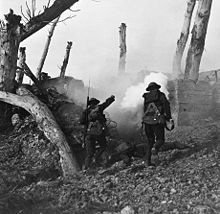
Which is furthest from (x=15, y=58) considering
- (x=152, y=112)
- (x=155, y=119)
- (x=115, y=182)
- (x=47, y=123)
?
(x=115, y=182)

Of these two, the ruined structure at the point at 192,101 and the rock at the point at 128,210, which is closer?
the rock at the point at 128,210

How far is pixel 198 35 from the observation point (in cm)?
1154

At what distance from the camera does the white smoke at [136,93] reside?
1112 cm

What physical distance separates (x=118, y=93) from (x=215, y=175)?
23.1 ft

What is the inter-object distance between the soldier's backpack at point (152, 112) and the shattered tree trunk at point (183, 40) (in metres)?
7.21

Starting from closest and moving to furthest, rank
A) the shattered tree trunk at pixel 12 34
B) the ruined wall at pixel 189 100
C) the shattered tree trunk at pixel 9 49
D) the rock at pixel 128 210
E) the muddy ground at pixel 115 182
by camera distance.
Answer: the rock at pixel 128 210 → the muddy ground at pixel 115 182 → the shattered tree trunk at pixel 12 34 → the shattered tree trunk at pixel 9 49 → the ruined wall at pixel 189 100

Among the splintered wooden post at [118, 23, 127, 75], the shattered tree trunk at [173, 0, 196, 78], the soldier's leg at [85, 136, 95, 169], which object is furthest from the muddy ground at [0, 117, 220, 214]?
the splintered wooden post at [118, 23, 127, 75]

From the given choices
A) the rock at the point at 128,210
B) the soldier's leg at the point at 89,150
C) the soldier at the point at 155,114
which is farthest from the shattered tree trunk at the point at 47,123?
the rock at the point at 128,210

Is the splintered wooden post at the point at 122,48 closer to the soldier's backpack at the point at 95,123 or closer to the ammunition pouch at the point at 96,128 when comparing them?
the soldier's backpack at the point at 95,123

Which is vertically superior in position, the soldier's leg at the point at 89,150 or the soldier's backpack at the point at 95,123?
the soldier's backpack at the point at 95,123

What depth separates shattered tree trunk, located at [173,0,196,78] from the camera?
46.4ft

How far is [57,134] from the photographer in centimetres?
841

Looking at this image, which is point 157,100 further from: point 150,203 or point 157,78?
point 157,78

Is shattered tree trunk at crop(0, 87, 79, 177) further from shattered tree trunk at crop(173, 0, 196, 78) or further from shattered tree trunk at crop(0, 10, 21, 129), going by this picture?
shattered tree trunk at crop(173, 0, 196, 78)
